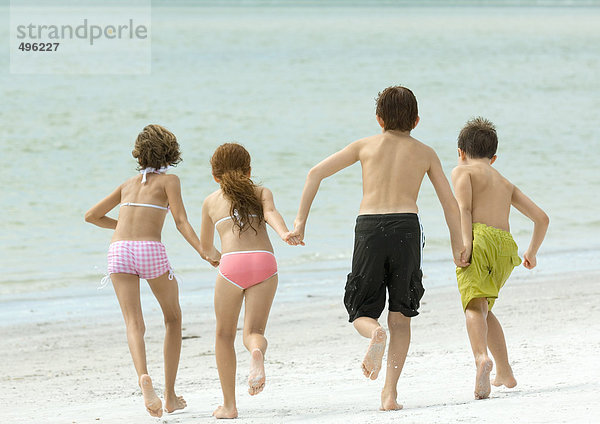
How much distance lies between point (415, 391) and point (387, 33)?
244 feet

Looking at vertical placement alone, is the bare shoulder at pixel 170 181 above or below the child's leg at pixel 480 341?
above

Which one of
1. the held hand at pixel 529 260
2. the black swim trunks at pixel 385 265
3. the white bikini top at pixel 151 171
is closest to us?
the black swim trunks at pixel 385 265

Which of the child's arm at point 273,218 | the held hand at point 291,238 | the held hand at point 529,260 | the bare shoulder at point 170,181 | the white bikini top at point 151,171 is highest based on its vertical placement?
the white bikini top at point 151,171

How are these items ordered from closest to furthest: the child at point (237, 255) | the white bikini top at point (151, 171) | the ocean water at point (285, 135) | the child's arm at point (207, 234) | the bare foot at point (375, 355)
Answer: the bare foot at point (375, 355) < the child at point (237, 255) < the child's arm at point (207, 234) < the white bikini top at point (151, 171) < the ocean water at point (285, 135)

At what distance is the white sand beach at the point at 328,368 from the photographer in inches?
188

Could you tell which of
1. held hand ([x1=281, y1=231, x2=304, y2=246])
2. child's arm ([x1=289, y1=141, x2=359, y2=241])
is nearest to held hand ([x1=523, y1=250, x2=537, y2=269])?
child's arm ([x1=289, y1=141, x2=359, y2=241])

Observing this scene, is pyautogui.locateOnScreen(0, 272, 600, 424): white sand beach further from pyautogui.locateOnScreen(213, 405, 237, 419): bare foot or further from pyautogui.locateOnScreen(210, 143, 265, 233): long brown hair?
pyautogui.locateOnScreen(210, 143, 265, 233): long brown hair

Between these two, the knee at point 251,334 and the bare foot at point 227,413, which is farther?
the bare foot at point 227,413

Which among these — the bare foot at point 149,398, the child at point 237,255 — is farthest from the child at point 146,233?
the bare foot at point 149,398

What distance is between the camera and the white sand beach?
479 centimetres

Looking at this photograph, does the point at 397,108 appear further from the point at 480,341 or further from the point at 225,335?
the point at 225,335

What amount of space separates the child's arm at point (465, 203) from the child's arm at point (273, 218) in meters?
0.92

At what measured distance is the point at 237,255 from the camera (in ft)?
16.0

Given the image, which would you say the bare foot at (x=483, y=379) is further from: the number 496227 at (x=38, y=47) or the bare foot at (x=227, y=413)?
the number 496227 at (x=38, y=47)
